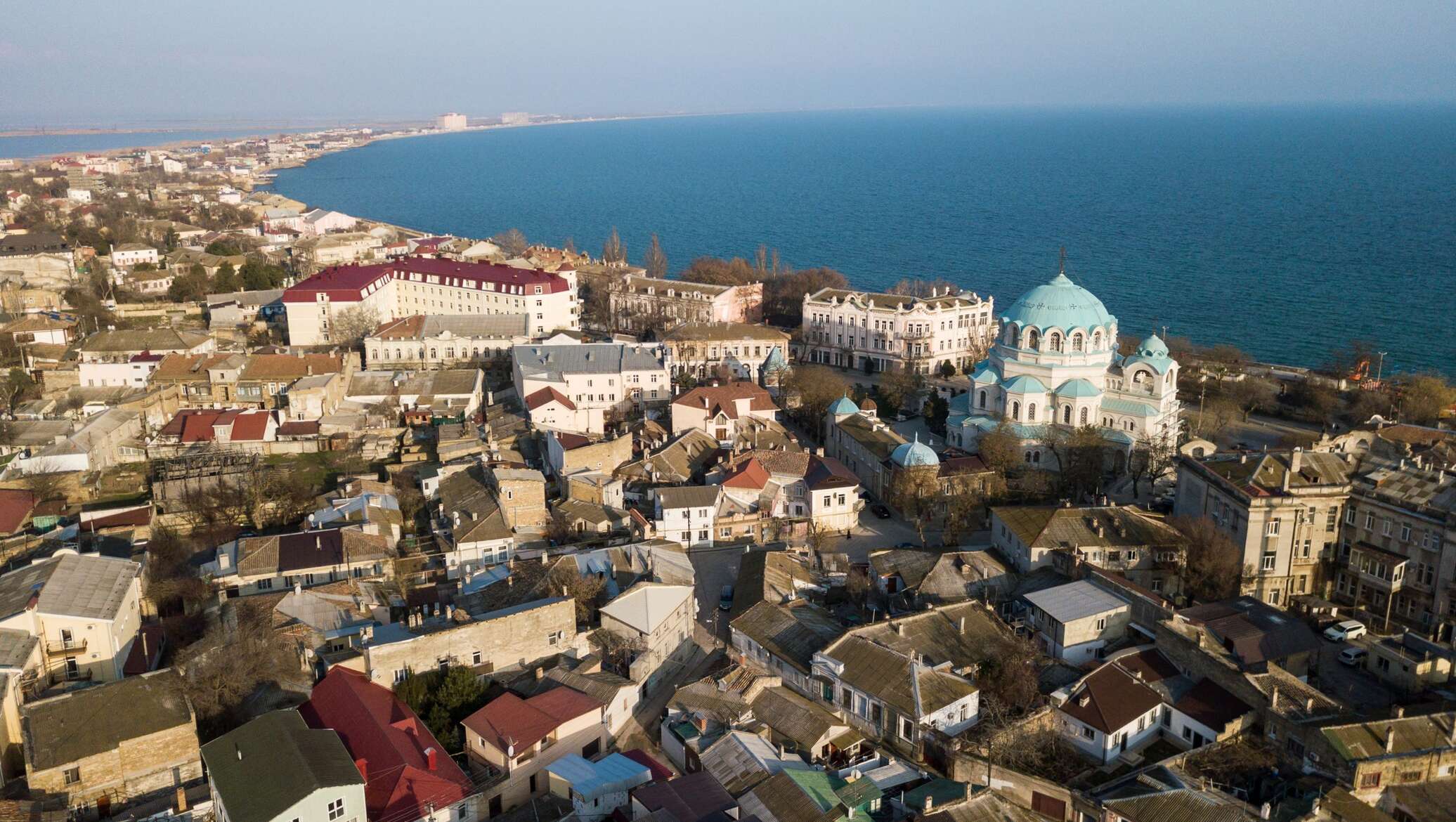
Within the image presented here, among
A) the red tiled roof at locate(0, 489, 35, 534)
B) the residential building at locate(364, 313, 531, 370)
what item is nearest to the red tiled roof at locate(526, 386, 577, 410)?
the residential building at locate(364, 313, 531, 370)

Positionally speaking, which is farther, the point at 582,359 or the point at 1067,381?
the point at 582,359

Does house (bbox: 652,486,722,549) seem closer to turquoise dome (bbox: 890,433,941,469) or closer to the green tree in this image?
turquoise dome (bbox: 890,433,941,469)

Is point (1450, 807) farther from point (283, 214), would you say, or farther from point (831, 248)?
point (283, 214)

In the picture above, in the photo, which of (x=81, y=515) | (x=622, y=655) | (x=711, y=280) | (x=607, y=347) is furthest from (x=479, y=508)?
(x=711, y=280)

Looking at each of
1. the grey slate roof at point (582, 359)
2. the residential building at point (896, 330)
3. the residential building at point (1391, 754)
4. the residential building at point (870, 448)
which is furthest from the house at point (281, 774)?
the residential building at point (896, 330)

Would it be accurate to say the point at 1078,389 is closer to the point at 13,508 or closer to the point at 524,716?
the point at 524,716

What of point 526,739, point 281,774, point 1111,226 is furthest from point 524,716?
point 1111,226
